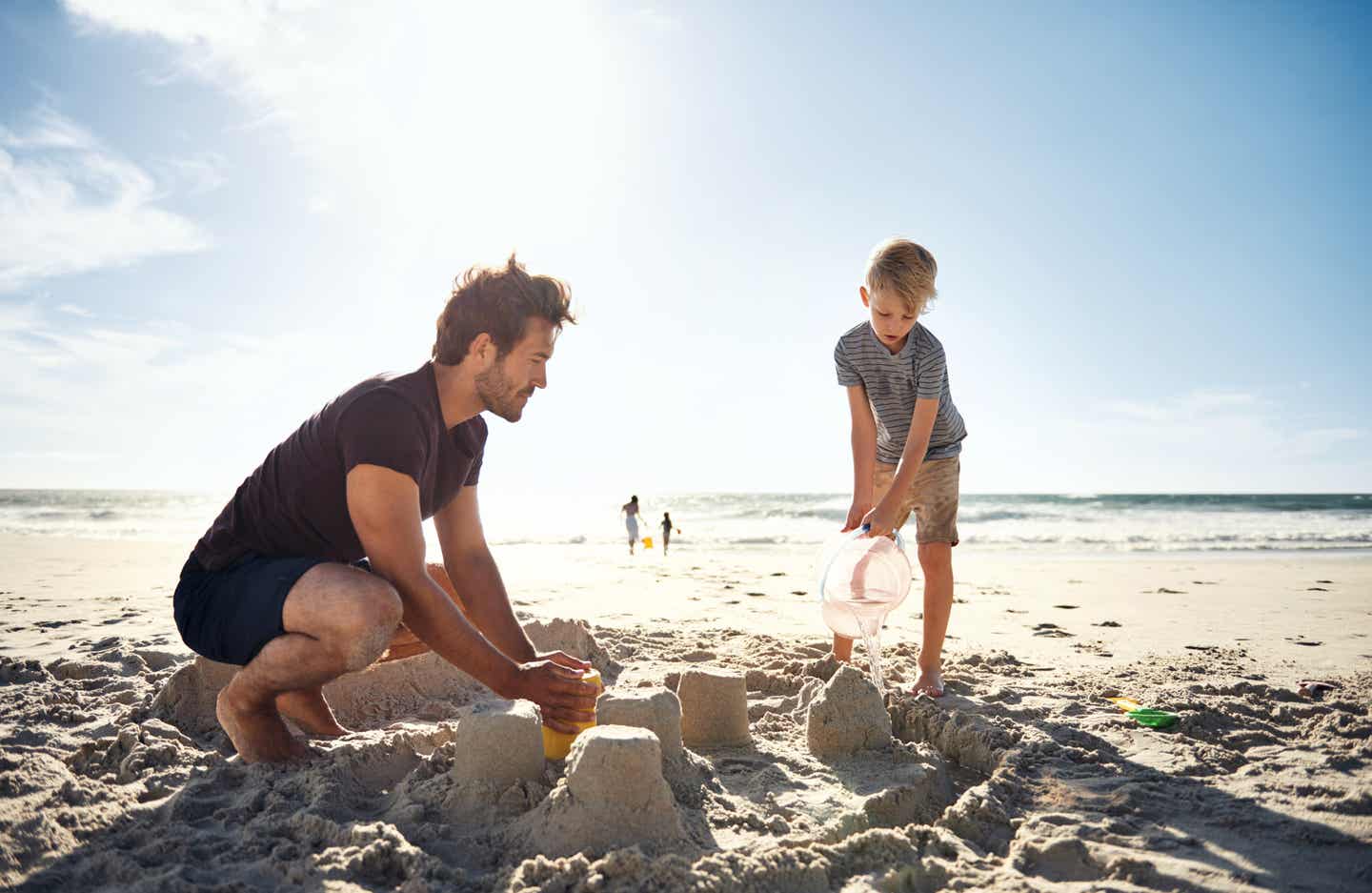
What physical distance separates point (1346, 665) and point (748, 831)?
3.21 meters

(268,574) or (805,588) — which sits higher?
(268,574)

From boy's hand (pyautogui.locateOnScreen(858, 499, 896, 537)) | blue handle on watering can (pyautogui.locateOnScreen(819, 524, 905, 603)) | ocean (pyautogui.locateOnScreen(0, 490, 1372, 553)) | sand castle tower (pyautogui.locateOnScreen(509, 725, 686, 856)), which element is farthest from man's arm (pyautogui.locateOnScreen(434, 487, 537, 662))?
ocean (pyautogui.locateOnScreen(0, 490, 1372, 553))

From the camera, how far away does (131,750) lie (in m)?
2.21

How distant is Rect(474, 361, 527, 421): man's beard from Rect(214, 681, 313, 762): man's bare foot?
1.04 meters

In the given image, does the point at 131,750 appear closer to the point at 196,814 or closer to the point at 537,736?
the point at 196,814

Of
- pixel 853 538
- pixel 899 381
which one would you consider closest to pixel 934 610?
pixel 853 538

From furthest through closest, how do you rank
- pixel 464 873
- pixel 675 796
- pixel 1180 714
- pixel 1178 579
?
pixel 1178 579, pixel 1180 714, pixel 675 796, pixel 464 873

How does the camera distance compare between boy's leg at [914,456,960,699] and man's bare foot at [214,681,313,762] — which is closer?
man's bare foot at [214,681,313,762]

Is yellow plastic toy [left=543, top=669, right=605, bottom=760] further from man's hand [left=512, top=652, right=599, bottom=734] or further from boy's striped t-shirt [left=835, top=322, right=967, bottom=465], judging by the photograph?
boy's striped t-shirt [left=835, top=322, right=967, bottom=465]

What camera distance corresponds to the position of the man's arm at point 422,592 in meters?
2.04

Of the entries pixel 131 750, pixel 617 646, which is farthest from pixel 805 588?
pixel 131 750

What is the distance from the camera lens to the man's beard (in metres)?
2.32

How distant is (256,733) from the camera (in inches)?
84.9

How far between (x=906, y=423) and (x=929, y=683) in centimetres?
100
